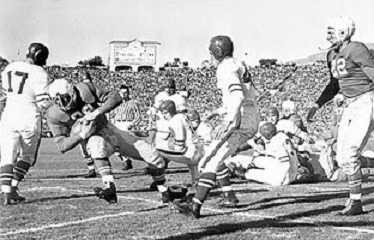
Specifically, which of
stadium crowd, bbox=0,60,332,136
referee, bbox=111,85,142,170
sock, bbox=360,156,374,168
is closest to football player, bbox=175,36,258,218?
sock, bbox=360,156,374,168

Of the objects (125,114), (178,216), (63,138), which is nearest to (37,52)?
→ (63,138)

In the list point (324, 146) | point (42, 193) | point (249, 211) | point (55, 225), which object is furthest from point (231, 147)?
point (324, 146)

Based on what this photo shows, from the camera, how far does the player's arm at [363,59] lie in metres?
6.62

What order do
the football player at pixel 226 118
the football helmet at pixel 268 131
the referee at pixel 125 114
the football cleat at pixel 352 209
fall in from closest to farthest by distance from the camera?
the football player at pixel 226 118 < the football cleat at pixel 352 209 < the football helmet at pixel 268 131 < the referee at pixel 125 114

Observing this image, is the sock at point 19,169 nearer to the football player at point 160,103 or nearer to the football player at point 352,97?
the football player at point 160,103

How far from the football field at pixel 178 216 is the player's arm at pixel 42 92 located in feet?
3.75

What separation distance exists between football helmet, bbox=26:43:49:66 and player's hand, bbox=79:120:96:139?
3.70ft

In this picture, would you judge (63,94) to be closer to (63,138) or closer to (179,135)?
(63,138)

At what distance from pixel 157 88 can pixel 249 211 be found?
36228 mm

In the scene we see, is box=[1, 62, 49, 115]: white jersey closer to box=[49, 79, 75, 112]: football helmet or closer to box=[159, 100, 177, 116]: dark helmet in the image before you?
box=[49, 79, 75, 112]: football helmet

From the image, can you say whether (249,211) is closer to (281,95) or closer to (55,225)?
(55,225)

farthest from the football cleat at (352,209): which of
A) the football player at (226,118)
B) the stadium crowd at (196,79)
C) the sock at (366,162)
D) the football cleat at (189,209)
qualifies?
the stadium crowd at (196,79)

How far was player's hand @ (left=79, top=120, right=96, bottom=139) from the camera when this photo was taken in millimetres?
6887

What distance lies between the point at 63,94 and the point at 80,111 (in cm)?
28
